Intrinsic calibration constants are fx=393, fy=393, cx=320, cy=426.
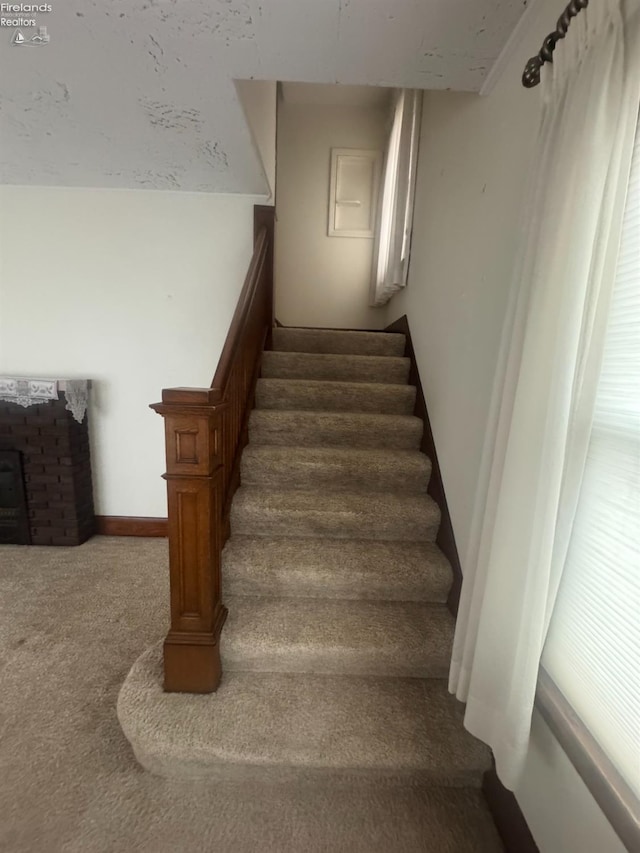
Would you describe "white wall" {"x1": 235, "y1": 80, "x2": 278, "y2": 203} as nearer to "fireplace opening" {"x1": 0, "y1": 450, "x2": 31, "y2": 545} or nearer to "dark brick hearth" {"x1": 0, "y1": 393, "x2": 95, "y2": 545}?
"dark brick hearth" {"x1": 0, "y1": 393, "x2": 95, "y2": 545}

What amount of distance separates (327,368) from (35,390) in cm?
178

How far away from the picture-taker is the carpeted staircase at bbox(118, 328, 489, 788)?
1183 millimetres

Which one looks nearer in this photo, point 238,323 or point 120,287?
point 238,323

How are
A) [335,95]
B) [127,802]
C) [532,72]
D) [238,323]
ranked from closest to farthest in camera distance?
1. [532,72]
2. [127,802]
3. [238,323]
4. [335,95]

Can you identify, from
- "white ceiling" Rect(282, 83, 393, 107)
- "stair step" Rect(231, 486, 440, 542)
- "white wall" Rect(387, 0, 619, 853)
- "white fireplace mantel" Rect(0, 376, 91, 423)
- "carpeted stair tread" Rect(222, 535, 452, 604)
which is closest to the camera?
"white wall" Rect(387, 0, 619, 853)

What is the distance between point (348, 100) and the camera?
3.45 metres

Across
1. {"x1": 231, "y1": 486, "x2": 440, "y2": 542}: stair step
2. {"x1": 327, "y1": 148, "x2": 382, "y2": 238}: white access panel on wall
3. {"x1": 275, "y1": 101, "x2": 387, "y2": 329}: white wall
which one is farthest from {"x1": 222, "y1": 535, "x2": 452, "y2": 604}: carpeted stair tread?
{"x1": 327, "y1": 148, "x2": 382, "y2": 238}: white access panel on wall

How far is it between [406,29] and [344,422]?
150 centimetres

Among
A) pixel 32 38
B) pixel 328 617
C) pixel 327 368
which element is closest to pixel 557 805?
pixel 328 617

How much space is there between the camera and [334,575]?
1.58 meters

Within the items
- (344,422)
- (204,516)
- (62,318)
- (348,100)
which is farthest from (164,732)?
(348,100)

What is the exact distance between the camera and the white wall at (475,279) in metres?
0.92

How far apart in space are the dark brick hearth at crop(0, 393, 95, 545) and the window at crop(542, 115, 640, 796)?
2.69 meters

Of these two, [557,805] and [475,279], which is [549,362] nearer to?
[475,279]
